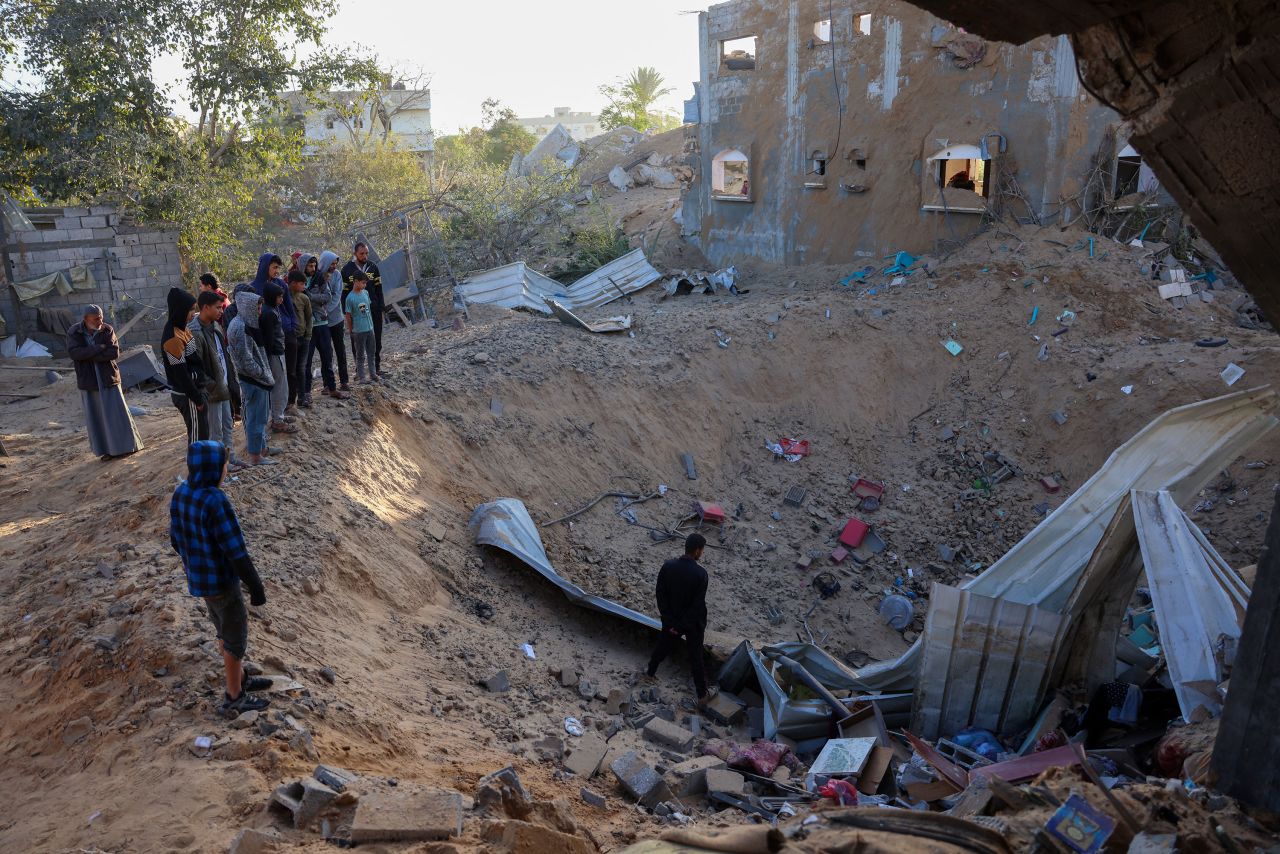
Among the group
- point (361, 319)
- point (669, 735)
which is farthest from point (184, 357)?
point (669, 735)

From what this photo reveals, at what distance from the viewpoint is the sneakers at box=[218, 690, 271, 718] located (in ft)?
14.9

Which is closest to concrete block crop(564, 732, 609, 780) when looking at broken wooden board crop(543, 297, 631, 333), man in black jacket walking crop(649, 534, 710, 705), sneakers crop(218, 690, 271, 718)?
man in black jacket walking crop(649, 534, 710, 705)

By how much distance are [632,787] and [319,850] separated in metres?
1.90

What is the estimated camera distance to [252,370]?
687 cm

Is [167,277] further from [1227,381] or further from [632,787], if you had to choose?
[1227,381]

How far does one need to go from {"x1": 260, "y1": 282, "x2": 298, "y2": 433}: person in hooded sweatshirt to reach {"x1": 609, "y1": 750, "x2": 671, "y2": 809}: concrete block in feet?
14.0

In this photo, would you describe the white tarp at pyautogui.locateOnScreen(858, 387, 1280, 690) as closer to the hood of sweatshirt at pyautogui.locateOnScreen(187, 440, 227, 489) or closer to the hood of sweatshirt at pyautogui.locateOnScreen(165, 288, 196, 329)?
the hood of sweatshirt at pyautogui.locateOnScreen(187, 440, 227, 489)

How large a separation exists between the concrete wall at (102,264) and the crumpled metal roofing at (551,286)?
5.18m

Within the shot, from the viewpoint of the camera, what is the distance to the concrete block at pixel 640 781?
16.4ft

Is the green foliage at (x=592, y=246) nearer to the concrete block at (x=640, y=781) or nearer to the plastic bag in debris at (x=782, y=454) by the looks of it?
the plastic bag in debris at (x=782, y=454)

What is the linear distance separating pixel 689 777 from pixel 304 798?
2315 millimetres

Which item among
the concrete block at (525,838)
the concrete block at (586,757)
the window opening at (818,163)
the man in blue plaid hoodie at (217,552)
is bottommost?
the concrete block at (586,757)

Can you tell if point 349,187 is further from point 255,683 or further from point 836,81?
point 255,683

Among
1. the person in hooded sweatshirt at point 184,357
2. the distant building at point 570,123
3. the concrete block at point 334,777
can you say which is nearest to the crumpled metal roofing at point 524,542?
the person in hooded sweatshirt at point 184,357
